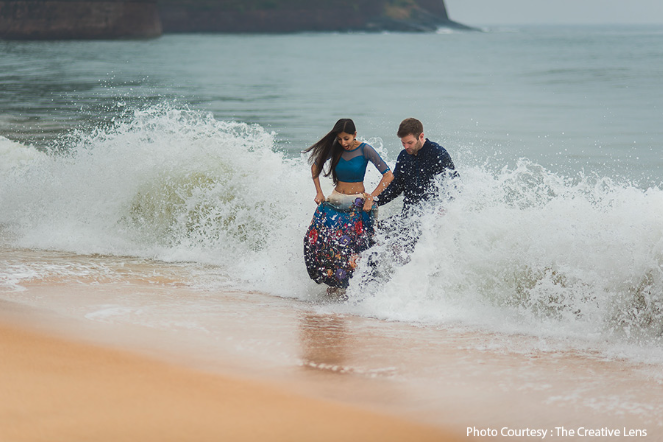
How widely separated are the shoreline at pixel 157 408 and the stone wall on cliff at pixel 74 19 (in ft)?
218

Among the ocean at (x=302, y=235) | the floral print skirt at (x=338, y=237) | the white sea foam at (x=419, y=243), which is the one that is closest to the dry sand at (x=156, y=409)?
the ocean at (x=302, y=235)

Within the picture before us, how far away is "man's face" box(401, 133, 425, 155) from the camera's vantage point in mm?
5383

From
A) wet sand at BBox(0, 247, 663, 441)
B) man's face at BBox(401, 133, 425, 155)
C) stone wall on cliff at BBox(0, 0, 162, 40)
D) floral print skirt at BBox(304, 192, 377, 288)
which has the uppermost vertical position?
stone wall on cliff at BBox(0, 0, 162, 40)

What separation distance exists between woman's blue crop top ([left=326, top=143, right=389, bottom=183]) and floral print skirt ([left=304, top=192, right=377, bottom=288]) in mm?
169

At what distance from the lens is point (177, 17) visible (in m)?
86.4

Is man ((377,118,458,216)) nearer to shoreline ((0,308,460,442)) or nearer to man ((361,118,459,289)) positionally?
man ((361,118,459,289))

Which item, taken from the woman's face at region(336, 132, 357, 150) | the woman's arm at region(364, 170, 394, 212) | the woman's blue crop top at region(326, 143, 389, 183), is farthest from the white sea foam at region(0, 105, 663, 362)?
the woman's face at region(336, 132, 357, 150)

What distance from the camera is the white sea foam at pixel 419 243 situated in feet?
17.7

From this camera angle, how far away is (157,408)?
346cm

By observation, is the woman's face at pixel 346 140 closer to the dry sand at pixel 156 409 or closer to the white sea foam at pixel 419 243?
the white sea foam at pixel 419 243

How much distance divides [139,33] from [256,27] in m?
25.7

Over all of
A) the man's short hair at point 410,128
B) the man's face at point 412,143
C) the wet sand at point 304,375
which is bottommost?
the wet sand at point 304,375

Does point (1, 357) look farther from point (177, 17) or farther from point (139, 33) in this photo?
point (177, 17)

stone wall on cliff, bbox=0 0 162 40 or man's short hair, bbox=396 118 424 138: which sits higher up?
stone wall on cliff, bbox=0 0 162 40
